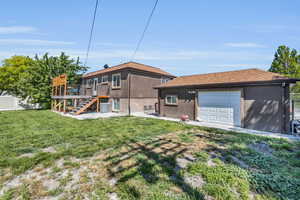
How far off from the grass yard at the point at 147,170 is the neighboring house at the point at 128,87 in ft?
26.8

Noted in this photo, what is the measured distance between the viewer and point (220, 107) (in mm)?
8047

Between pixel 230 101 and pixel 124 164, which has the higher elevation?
pixel 230 101

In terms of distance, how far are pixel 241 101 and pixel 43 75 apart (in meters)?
19.8

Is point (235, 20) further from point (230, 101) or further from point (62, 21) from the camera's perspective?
point (62, 21)

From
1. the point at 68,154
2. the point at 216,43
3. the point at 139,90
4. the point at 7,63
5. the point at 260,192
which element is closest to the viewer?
the point at 260,192

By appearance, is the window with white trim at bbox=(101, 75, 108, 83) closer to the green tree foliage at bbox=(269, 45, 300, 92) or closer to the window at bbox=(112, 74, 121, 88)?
the window at bbox=(112, 74, 121, 88)

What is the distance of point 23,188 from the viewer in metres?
2.24

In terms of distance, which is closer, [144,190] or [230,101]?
[144,190]

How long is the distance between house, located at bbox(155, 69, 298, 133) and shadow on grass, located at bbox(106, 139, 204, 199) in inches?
193

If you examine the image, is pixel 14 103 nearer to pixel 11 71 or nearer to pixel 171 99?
pixel 11 71

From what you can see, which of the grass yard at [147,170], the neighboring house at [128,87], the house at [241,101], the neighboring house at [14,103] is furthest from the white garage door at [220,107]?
the neighboring house at [14,103]

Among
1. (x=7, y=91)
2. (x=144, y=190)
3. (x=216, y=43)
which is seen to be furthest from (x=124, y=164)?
(x=7, y=91)

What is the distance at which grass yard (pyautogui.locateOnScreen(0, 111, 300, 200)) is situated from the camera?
216 centimetres

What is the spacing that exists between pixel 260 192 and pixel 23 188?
4025 millimetres
